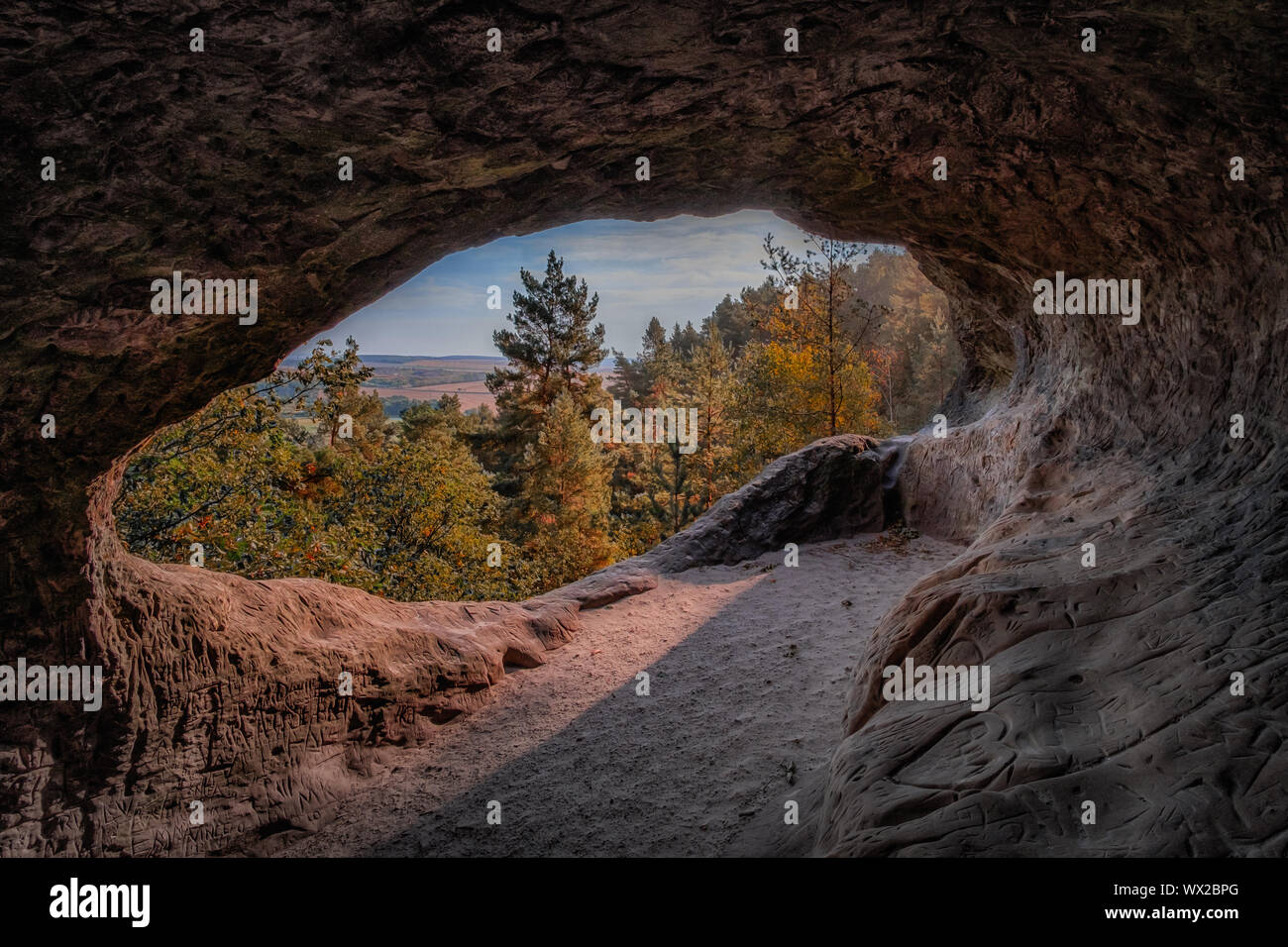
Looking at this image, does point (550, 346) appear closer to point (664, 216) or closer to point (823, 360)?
point (823, 360)

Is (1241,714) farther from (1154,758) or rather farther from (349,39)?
(349,39)

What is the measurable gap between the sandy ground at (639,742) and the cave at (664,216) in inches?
39.0

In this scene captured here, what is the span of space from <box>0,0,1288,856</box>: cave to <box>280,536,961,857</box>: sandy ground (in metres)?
0.99

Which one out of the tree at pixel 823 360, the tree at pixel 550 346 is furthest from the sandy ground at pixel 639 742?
the tree at pixel 550 346

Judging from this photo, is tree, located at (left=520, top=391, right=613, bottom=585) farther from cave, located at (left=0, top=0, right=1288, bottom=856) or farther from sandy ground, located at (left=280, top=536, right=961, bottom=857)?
cave, located at (left=0, top=0, right=1288, bottom=856)

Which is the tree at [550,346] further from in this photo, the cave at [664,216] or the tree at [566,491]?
the cave at [664,216]

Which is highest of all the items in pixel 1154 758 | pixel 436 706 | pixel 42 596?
pixel 42 596

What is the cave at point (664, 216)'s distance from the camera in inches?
152

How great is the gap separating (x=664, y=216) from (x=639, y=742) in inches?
244

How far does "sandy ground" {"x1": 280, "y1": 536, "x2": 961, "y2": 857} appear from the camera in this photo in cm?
634

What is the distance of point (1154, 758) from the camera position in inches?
140
